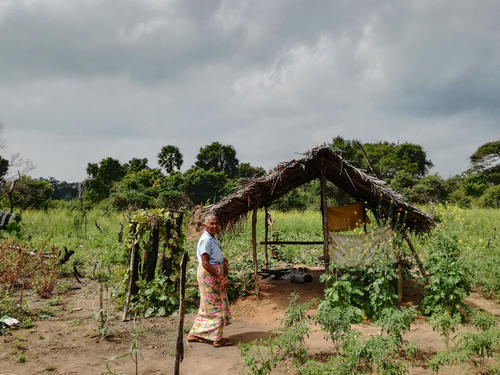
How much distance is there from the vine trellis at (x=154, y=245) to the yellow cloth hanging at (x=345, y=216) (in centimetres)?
353

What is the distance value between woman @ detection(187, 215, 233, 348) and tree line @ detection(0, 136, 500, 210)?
→ 12593mm

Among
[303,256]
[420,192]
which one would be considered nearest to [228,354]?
[303,256]

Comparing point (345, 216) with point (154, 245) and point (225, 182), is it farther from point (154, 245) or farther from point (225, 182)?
point (225, 182)

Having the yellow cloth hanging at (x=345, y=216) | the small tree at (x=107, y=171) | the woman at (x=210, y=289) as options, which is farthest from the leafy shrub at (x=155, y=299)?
the small tree at (x=107, y=171)

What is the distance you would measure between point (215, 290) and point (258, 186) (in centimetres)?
235

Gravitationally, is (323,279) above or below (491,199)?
below

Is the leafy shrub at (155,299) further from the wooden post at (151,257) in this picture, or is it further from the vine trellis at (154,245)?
the wooden post at (151,257)

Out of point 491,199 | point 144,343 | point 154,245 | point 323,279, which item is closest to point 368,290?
point 323,279

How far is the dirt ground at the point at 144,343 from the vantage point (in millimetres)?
3934

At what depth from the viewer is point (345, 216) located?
315 inches

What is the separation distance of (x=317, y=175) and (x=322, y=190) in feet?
1.99

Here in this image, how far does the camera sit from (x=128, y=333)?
5090 mm

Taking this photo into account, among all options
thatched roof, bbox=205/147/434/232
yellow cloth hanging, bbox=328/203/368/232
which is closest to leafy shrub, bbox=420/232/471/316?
thatched roof, bbox=205/147/434/232

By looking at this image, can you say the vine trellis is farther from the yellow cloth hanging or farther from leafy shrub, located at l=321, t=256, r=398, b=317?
the yellow cloth hanging
